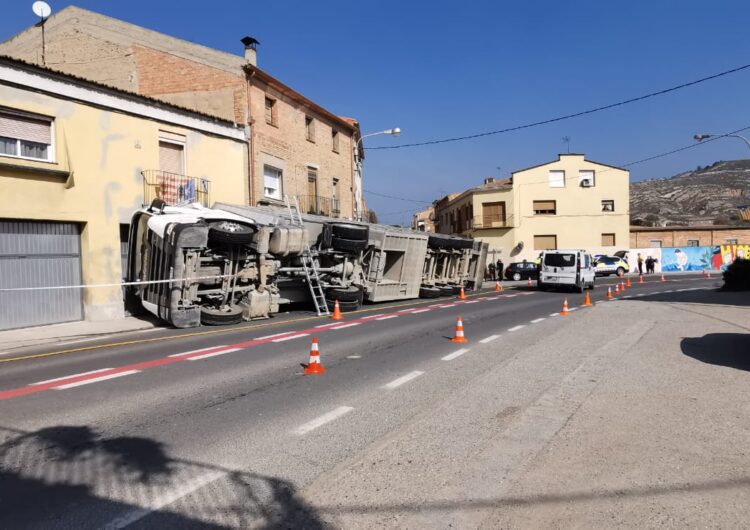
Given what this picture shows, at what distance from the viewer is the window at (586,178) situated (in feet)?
154

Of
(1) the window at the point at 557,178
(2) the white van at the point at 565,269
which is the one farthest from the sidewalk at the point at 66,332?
(1) the window at the point at 557,178

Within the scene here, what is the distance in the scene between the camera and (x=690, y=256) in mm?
45312

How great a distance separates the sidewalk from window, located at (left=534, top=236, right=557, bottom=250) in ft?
127

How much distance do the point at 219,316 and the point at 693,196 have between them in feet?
376

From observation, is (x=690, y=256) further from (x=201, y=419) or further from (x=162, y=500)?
(x=162, y=500)

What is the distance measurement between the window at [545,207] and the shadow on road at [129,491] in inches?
1824

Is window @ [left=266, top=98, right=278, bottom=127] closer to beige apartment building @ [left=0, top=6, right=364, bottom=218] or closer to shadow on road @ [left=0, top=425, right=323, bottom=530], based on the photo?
beige apartment building @ [left=0, top=6, right=364, bottom=218]

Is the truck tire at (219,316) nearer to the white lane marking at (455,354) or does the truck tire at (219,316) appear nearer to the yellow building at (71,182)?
the yellow building at (71,182)

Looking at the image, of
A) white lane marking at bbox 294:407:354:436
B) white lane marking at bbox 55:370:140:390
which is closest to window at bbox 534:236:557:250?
white lane marking at bbox 55:370:140:390

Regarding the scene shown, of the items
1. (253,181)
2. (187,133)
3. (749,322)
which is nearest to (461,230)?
(253,181)

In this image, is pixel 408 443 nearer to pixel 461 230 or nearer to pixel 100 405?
pixel 100 405

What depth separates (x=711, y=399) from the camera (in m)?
5.46

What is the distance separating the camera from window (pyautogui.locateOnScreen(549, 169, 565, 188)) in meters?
47.2

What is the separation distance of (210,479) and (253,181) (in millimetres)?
17981
